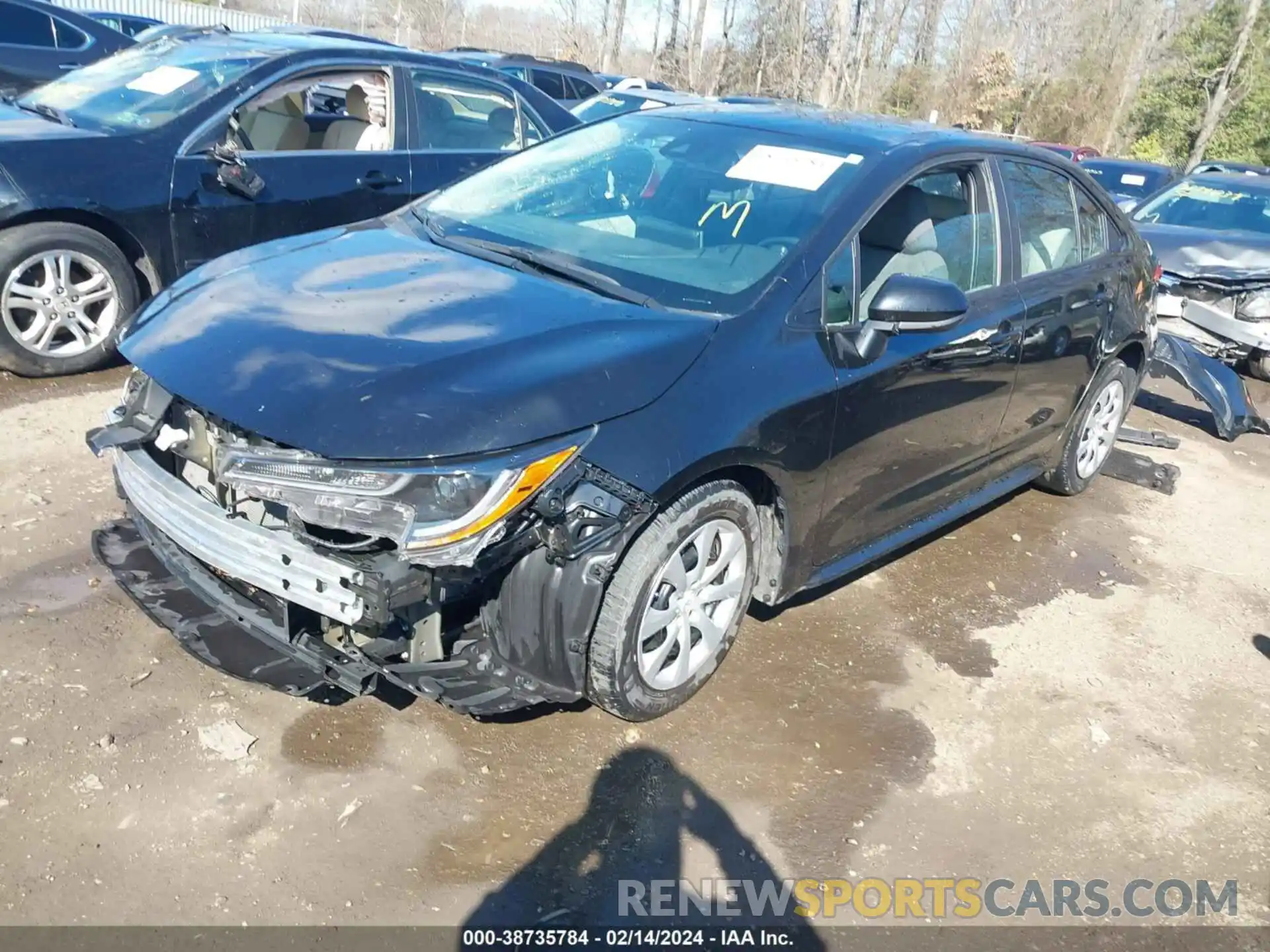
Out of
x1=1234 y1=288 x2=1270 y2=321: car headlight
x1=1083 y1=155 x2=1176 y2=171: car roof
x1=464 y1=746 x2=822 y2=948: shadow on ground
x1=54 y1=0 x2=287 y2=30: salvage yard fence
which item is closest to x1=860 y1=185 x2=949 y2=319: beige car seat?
x1=464 y1=746 x2=822 y2=948: shadow on ground

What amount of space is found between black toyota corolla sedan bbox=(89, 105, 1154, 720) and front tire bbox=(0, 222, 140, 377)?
79.9 inches

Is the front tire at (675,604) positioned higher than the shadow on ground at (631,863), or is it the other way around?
the front tire at (675,604)

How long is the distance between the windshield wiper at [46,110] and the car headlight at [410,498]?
12.8 feet

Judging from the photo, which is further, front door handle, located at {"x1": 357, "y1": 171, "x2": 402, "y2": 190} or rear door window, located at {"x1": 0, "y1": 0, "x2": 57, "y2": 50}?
rear door window, located at {"x1": 0, "y1": 0, "x2": 57, "y2": 50}

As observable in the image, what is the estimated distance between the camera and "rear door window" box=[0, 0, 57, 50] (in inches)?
406

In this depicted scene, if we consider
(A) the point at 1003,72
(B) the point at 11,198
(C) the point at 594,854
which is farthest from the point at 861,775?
(A) the point at 1003,72

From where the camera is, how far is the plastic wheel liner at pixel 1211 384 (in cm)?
650

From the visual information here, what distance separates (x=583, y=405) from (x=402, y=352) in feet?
1.66

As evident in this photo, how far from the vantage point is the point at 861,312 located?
3.44 meters

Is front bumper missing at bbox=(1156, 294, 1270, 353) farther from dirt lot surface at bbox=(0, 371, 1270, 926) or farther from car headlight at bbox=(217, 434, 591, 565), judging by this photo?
car headlight at bbox=(217, 434, 591, 565)

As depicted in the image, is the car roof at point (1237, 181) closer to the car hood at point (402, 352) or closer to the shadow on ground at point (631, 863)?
the car hood at point (402, 352)

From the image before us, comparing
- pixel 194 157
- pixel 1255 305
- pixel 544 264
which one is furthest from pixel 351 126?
pixel 1255 305

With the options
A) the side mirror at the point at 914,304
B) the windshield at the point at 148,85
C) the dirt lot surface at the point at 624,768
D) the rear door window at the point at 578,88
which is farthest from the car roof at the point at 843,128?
the rear door window at the point at 578,88

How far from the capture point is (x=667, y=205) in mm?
3674
